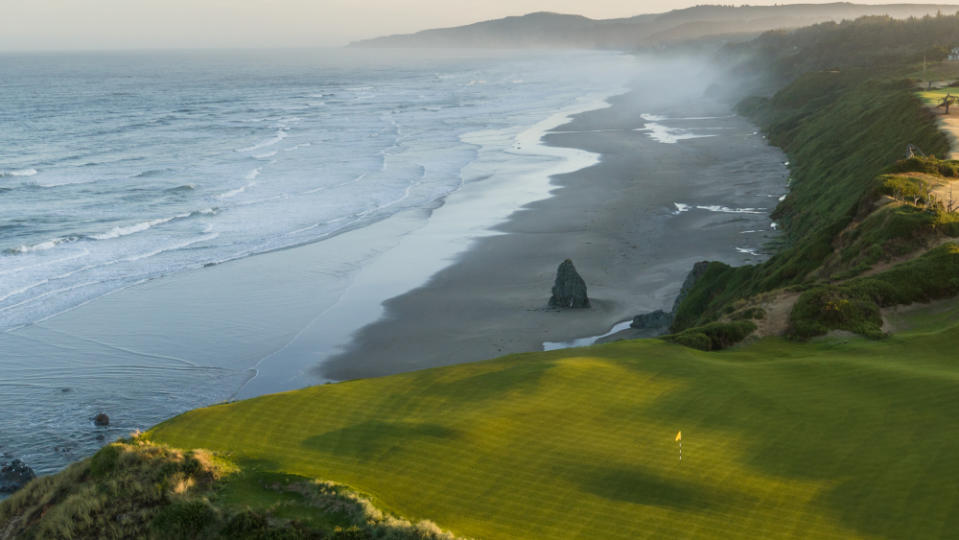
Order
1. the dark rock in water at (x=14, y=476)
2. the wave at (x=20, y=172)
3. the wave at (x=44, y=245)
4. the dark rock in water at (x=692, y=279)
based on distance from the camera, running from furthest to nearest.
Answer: the wave at (x=20, y=172), the wave at (x=44, y=245), the dark rock in water at (x=692, y=279), the dark rock in water at (x=14, y=476)

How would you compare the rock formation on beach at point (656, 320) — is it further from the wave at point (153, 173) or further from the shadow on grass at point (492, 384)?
the wave at point (153, 173)

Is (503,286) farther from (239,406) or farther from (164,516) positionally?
(164,516)

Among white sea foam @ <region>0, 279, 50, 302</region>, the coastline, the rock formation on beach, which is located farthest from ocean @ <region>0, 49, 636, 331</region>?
the rock formation on beach

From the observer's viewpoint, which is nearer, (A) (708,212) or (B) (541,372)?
(B) (541,372)

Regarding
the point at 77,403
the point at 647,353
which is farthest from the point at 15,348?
the point at 647,353

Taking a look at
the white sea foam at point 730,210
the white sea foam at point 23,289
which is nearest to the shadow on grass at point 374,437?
the white sea foam at point 23,289

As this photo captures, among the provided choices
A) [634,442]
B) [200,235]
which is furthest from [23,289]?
[634,442]

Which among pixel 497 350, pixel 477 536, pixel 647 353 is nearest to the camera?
pixel 477 536
